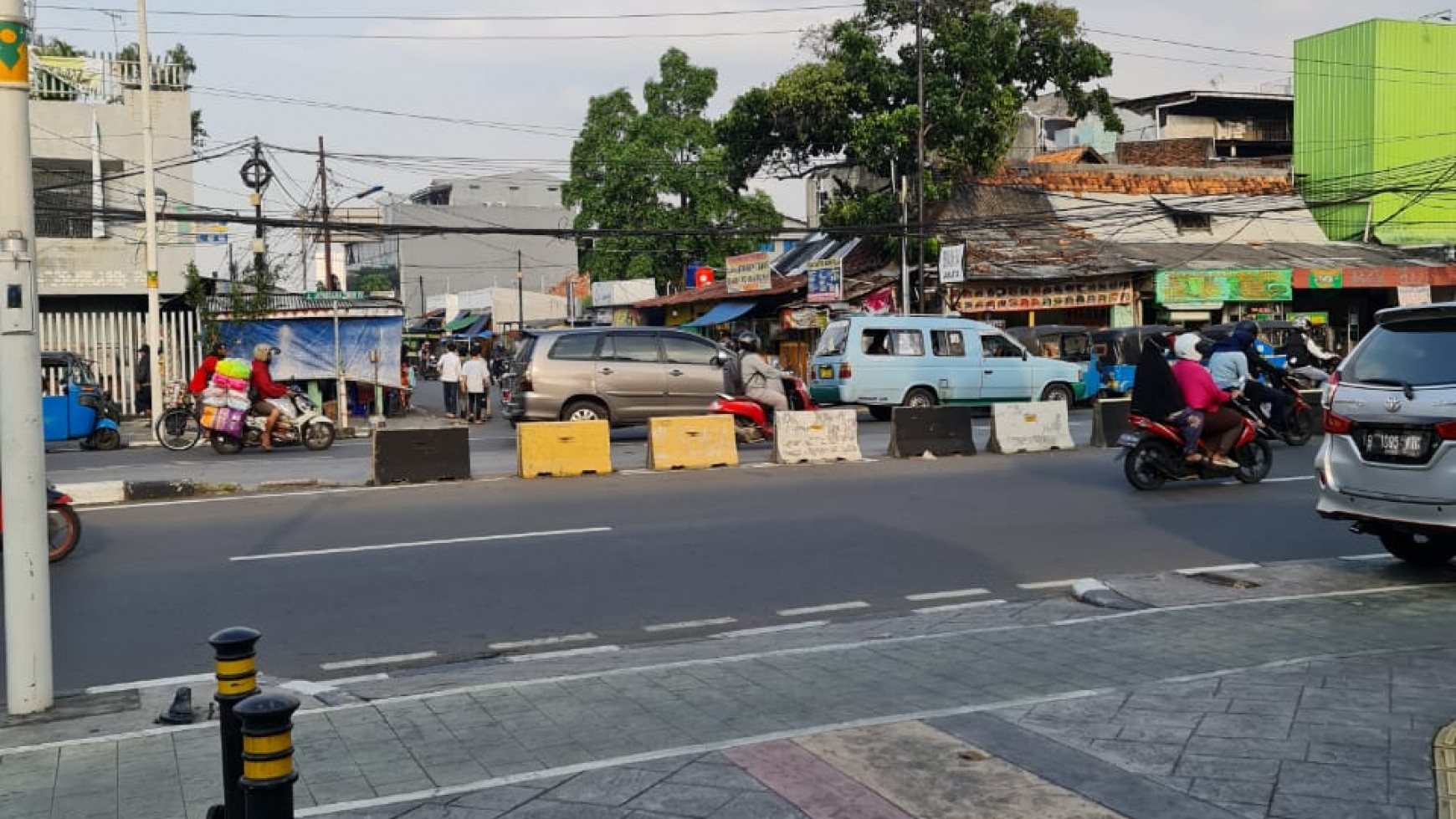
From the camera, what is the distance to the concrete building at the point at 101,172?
1083 inches

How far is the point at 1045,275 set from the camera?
3200 cm

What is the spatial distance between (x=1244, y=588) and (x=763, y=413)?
9.41 meters

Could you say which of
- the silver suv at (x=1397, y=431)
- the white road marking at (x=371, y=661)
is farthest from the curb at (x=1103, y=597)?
the white road marking at (x=371, y=661)

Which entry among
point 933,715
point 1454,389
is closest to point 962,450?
point 1454,389

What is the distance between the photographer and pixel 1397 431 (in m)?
8.16

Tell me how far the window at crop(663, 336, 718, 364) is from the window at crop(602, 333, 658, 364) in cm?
21

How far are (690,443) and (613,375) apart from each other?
4026 millimetres

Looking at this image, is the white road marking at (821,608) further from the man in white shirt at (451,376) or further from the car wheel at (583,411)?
the man in white shirt at (451,376)

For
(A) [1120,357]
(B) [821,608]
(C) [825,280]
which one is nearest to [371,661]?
(B) [821,608]

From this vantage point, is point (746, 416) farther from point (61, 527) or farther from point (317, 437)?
point (61, 527)

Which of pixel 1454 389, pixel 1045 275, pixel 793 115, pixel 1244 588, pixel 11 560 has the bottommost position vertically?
pixel 1244 588

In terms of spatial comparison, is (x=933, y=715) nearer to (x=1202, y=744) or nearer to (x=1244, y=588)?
(x=1202, y=744)

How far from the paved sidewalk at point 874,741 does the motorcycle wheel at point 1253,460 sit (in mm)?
6736

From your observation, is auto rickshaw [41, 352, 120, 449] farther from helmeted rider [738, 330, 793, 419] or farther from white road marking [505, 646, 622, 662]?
white road marking [505, 646, 622, 662]
